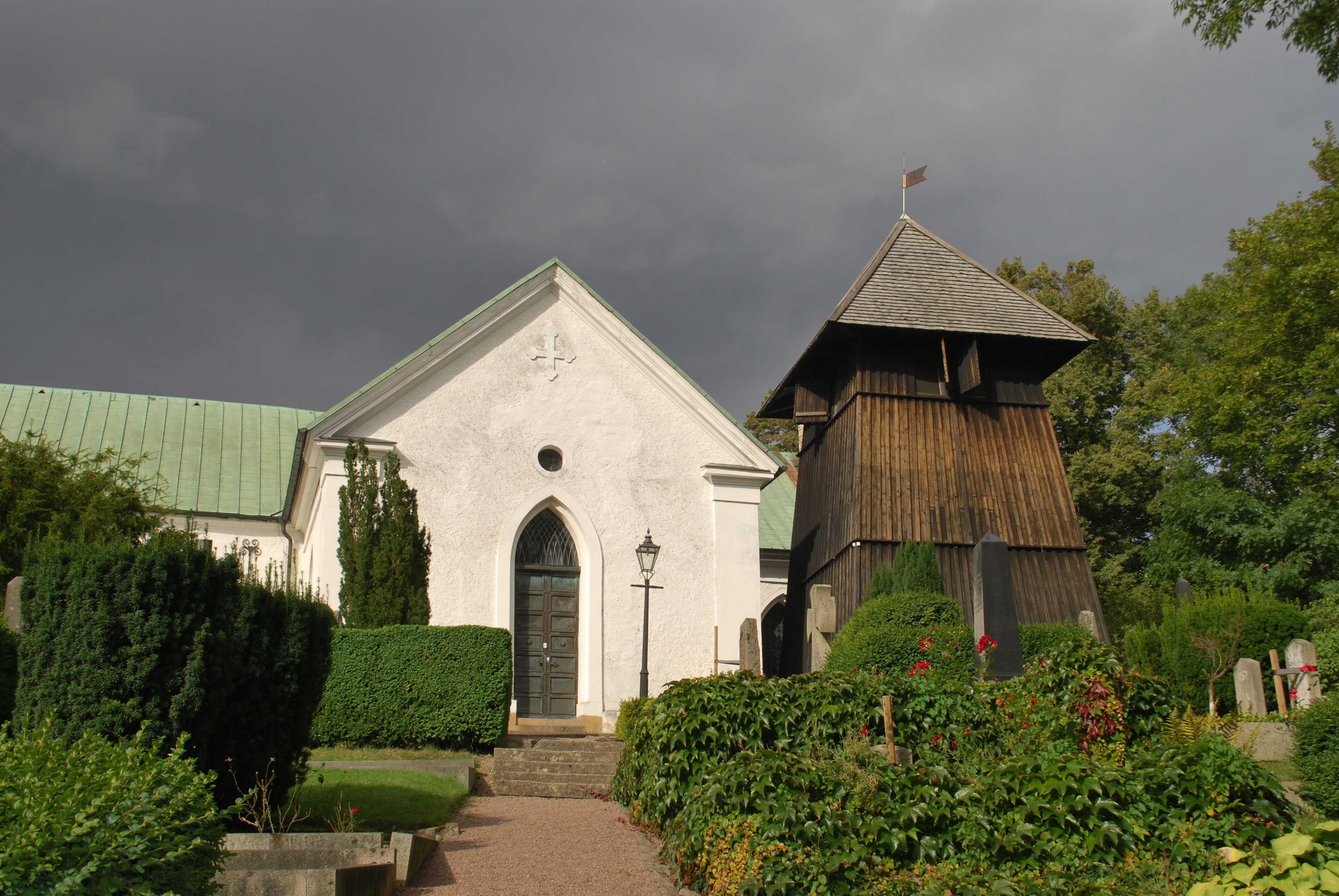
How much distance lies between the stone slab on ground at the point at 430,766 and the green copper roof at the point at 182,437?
33.1 ft

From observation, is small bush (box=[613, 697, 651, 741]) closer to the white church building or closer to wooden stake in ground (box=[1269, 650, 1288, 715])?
the white church building

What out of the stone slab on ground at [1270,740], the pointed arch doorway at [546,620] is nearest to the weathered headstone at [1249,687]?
the stone slab on ground at [1270,740]

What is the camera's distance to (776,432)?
34625mm

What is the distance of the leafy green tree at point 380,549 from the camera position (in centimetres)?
1449

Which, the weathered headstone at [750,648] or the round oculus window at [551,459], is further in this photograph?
the round oculus window at [551,459]

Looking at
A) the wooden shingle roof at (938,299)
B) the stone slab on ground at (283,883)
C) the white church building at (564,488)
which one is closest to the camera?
the stone slab on ground at (283,883)

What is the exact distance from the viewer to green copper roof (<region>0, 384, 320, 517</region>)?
21.0m

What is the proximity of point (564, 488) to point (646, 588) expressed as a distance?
2.34 metres

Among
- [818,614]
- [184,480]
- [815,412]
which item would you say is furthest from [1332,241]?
[184,480]

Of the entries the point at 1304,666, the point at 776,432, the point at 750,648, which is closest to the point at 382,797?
the point at 750,648

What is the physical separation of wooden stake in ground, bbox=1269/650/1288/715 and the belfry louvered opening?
9.62m

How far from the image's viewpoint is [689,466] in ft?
56.7

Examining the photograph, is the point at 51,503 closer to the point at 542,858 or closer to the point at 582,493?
the point at 582,493

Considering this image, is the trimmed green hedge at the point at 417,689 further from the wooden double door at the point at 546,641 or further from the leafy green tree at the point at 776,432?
the leafy green tree at the point at 776,432
